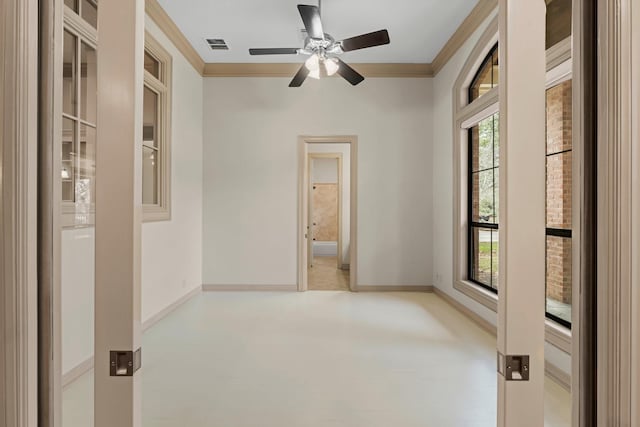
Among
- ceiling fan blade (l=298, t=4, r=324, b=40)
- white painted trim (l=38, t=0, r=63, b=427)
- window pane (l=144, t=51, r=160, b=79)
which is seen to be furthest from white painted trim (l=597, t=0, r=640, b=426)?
window pane (l=144, t=51, r=160, b=79)

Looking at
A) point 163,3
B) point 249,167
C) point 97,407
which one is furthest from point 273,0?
point 97,407

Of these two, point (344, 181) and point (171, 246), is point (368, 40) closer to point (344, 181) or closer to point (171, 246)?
point (171, 246)

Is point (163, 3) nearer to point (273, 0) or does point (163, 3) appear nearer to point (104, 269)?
point (273, 0)

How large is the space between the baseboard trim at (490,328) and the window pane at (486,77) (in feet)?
7.79

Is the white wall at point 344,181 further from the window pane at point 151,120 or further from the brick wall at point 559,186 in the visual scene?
the brick wall at point 559,186

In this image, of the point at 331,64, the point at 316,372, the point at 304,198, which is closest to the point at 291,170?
the point at 304,198

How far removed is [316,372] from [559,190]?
2219mm

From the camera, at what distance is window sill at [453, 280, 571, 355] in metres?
2.36

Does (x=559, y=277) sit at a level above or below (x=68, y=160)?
below

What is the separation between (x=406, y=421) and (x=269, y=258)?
3515mm

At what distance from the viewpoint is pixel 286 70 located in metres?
5.12

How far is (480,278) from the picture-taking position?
4.04m

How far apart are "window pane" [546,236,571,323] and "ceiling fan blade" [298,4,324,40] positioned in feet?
8.18

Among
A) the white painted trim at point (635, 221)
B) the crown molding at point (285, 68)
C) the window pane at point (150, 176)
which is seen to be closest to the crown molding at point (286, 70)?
the crown molding at point (285, 68)
